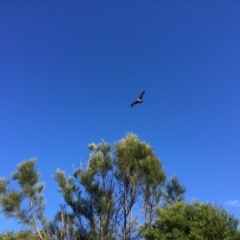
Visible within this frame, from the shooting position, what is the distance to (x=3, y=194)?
36.4ft

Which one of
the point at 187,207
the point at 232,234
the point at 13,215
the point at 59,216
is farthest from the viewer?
the point at 59,216

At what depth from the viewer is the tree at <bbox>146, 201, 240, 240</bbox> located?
902 centimetres

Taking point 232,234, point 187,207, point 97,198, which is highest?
point 97,198

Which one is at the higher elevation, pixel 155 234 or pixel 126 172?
pixel 126 172

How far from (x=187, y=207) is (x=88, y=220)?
3.64m

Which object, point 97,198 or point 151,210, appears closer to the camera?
point 151,210

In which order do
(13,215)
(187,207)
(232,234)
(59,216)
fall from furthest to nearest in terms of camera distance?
1. (59,216)
2. (13,215)
3. (187,207)
4. (232,234)

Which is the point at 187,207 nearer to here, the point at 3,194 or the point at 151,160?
the point at 151,160

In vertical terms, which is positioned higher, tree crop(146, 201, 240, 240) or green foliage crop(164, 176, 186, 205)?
green foliage crop(164, 176, 186, 205)

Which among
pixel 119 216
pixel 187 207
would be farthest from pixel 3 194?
pixel 187 207

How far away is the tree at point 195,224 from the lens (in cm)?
902

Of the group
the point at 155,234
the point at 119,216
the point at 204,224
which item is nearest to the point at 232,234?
the point at 204,224

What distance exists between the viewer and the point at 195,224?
30.1 ft

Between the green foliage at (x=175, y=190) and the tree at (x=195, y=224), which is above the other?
the green foliage at (x=175, y=190)
